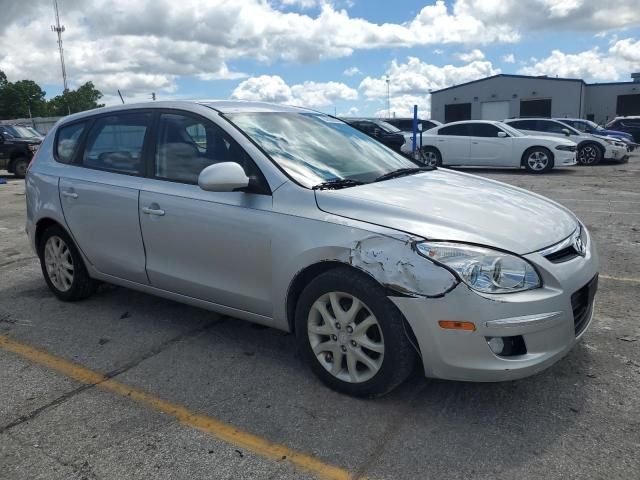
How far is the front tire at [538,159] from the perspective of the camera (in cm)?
1513

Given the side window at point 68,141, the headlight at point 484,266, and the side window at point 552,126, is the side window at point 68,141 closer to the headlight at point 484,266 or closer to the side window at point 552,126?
the headlight at point 484,266

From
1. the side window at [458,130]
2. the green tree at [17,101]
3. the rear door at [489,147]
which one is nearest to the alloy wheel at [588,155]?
the rear door at [489,147]

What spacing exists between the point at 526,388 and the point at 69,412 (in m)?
2.51

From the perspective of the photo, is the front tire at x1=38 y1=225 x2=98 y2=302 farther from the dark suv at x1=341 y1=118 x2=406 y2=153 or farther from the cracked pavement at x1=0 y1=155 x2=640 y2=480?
the dark suv at x1=341 y1=118 x2=406 y2=153

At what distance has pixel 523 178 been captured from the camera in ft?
46.1

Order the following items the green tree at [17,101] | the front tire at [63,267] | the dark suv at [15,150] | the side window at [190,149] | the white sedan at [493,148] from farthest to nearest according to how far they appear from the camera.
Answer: the green tree at [17,101] → the dark suv at [15,150] → the white sedan at [493,148] → the front tire at [63,267] → the side window at [190,149]

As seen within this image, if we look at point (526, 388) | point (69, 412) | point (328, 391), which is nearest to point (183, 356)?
point (69, 412)

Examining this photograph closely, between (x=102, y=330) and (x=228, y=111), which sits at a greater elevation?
(x=228, y=111)

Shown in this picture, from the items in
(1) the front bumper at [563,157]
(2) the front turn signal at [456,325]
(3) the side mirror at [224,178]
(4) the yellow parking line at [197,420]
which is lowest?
(4) the yellow parking line at [197,420]

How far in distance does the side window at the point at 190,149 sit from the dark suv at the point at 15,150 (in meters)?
15.1

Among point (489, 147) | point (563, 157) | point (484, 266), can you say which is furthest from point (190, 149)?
point (563, 157)

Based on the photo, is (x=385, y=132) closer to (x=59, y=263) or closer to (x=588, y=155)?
(x=588, y=155)

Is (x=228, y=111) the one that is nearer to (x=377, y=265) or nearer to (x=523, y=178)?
(x=377, y=265)

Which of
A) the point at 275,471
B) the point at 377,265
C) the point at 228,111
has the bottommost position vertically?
the point at 275,471
